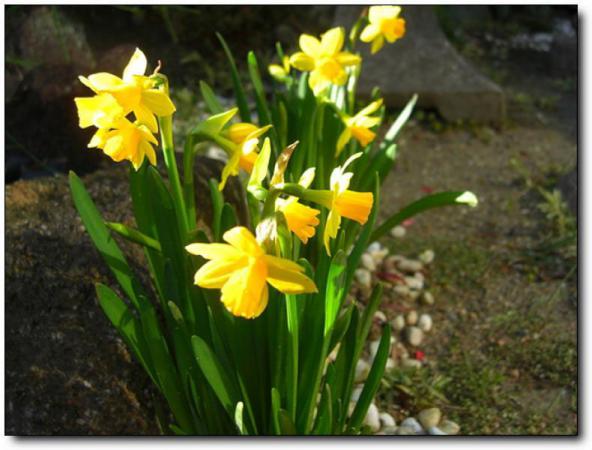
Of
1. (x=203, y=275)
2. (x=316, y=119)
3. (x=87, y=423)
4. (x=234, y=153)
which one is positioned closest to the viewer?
(x=203, y=275)

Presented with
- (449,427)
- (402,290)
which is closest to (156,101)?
(449,427)

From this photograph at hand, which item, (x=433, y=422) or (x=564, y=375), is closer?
(x=433, y=422)

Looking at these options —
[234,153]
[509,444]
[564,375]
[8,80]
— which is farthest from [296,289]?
[8,80]

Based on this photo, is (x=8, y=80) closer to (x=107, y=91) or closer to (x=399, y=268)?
(x=399, y=268)

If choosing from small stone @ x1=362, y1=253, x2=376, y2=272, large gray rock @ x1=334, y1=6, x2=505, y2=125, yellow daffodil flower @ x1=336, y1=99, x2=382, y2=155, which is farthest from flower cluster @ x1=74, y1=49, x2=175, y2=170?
large gray rock @ x1=334, y1=6, x2=505, y2=125

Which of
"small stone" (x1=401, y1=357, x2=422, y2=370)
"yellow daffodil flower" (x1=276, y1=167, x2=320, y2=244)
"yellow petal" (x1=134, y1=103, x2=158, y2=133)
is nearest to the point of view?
"yellow daffodil flower" (x1=276, y1=167, x2=320, y2=244)

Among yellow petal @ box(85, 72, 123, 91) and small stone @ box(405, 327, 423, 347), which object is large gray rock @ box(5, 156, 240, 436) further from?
small stone @ box(405, 327, 423, 347)
